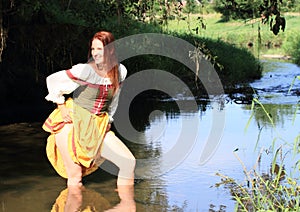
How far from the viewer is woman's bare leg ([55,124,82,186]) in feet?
19.7

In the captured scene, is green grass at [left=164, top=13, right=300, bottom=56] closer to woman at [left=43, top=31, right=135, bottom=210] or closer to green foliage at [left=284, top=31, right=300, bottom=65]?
green foliage at [left=284, top=31, right=300, bottom=65]

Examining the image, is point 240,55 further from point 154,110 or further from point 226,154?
point 226,154

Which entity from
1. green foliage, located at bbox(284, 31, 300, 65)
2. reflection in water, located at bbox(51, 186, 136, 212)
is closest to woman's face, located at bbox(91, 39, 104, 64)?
reflection in water, located at bbox(51, 186, 136, 212)

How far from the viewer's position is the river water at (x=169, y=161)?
6.21m

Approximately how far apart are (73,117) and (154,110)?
7180mm

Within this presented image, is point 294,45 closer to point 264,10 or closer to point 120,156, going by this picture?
point 264,10

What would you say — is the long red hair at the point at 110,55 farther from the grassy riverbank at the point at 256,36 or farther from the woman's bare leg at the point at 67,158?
the grassy riverbank at the point at 256,36

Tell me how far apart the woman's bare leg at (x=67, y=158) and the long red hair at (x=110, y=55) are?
610mm

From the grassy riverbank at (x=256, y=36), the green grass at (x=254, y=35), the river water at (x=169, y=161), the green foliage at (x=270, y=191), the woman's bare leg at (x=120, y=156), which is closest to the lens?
the green foliage at (x=270, y=191)

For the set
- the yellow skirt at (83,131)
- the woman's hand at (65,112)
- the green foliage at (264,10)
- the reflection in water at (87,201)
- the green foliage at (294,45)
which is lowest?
the green foliage at (294,45)

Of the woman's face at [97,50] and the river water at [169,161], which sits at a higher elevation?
the woman's face at [97,50]

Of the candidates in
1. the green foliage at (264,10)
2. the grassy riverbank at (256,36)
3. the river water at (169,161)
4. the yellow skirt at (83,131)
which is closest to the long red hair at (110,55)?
the yellow skirt at (83,131)

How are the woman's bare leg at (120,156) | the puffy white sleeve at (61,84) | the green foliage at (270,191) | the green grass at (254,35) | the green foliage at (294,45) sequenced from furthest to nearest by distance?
the green grass at (254,35)
the green foliage at (294,45)
the woman's bare leg at (120,156)
the puffy white sleeve at (61,84)
the green foliage at (270,191)

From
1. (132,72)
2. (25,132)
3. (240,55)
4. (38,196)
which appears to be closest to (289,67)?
(240,55)
